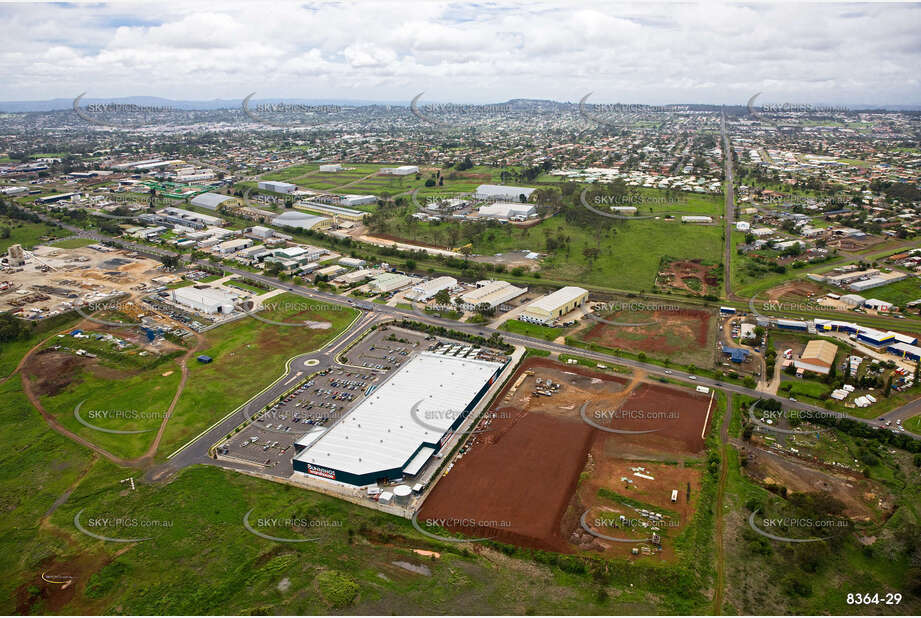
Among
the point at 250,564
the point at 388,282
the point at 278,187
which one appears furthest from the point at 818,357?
the point at 278,187

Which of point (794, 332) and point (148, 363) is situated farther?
point (794, 332)

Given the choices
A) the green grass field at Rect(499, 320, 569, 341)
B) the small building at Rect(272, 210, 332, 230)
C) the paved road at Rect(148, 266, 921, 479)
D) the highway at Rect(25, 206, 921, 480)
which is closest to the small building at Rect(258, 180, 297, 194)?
the small building at Rect(272, 210, 332, 230)

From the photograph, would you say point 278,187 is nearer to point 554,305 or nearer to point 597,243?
point 597,243

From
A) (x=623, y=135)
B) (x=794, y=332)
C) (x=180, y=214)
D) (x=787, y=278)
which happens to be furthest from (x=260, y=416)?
(x=623, y=135)

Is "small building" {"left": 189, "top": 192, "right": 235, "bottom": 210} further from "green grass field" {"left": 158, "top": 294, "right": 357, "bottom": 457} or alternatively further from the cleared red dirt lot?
the cleared red dirt lot

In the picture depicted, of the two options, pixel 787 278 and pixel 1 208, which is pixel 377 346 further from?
pixel 1 208

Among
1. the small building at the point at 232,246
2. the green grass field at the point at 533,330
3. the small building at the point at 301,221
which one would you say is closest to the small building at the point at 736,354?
the green grass field at the point at 533,330

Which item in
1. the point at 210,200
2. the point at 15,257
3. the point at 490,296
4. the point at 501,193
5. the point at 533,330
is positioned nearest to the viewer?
the point at 533,330
